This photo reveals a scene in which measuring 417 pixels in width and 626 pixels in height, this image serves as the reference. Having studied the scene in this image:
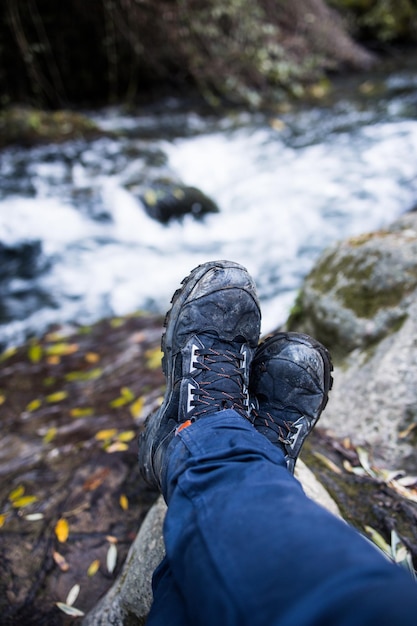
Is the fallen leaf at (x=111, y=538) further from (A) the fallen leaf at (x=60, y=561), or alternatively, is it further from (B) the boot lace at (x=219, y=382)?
(B) the boot lace at (x=219, y=382)

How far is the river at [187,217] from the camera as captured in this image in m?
4.80

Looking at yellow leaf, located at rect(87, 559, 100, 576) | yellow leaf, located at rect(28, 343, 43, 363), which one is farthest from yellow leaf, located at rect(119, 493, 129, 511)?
yellow leaf, located at rect(28, 343, 43, 363)

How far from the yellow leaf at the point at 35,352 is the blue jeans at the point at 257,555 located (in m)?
2.54

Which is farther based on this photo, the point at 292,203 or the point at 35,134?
the point at 35,134

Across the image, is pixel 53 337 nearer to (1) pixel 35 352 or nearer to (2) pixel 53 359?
(1) pixel 35 352

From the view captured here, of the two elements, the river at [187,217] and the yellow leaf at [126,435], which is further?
the river at [187,217]

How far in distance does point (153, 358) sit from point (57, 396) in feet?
2.32

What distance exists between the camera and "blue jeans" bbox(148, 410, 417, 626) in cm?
86

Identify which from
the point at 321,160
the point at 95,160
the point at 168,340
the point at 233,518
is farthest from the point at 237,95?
the point at 233,518

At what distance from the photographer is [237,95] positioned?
9.70 m

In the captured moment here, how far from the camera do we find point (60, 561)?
2.00 meters

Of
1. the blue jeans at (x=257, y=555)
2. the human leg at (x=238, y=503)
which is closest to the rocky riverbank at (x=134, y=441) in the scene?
the human leg at (x=238, y=503)

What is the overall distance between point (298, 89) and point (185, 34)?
2.71 m

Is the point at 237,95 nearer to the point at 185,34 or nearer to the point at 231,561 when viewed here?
the point at 185,34
